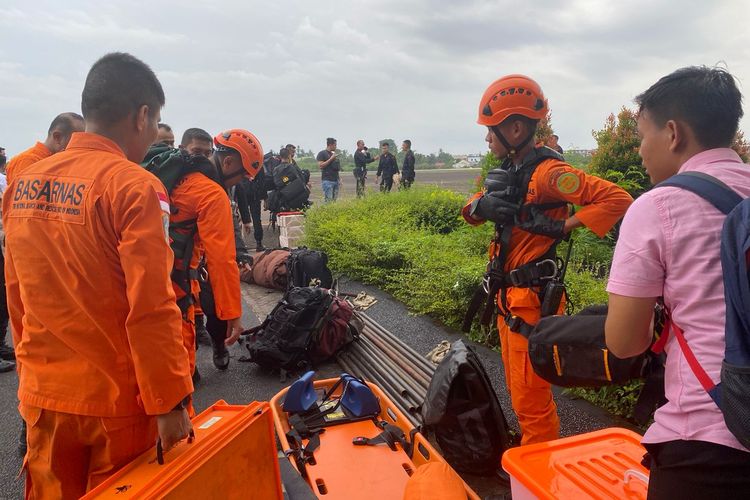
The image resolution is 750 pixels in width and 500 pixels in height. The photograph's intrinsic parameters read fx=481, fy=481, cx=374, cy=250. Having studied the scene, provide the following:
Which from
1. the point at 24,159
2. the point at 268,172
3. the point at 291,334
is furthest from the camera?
the point at 268,172

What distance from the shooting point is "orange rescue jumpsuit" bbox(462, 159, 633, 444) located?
255 cm

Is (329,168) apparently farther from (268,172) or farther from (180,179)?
(180,179)

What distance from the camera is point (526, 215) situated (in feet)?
9.07

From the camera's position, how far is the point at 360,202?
400 inches

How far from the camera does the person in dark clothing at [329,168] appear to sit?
1298 cm

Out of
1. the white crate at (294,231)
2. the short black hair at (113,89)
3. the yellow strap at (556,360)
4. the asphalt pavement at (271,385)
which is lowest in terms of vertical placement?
the asphalt pavement at (271,385)

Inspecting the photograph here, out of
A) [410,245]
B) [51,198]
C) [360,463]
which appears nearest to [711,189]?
[51,198]

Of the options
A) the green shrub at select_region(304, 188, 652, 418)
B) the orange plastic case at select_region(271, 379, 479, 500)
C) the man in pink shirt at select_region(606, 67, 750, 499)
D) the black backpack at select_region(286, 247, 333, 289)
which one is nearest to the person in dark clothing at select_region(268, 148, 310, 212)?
the green shrub at select_region(304, 188, 652, 418)

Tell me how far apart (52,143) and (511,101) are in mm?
3678

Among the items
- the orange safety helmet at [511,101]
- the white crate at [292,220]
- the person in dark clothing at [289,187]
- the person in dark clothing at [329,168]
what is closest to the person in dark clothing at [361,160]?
the person in dark clothing at [329,168]

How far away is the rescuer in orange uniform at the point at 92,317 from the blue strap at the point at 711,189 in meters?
1.59

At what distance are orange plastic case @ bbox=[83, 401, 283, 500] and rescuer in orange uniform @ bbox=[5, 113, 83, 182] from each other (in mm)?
3052

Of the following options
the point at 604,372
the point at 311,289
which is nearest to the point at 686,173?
the point at 604,372

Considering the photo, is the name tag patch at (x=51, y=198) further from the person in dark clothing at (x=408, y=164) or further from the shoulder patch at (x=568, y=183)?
the person in dark clothing at (x=408, y=164)
